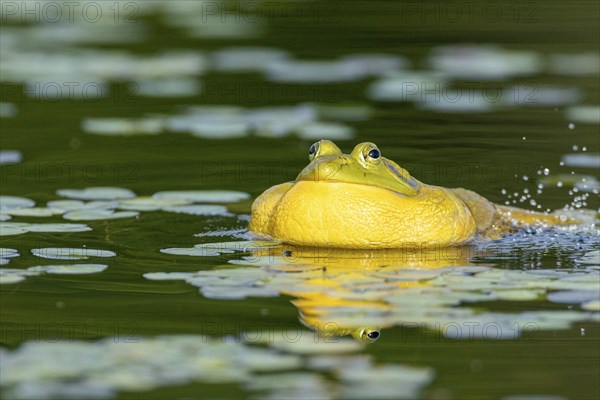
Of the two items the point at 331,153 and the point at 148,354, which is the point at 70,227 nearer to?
the point at 331,153

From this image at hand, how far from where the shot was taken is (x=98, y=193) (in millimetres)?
10719

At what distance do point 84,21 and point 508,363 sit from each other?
1548 cm

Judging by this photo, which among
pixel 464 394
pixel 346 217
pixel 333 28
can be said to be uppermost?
A: pixel 333 28

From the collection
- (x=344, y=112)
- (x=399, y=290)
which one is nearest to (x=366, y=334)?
(x=399, y=290)

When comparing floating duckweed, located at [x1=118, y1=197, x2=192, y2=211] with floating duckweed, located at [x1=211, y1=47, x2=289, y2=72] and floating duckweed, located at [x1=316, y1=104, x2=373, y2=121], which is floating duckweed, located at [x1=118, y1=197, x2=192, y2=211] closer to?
floating duckweed, located at [x1=316, y1=104, x2=373, y2=121]

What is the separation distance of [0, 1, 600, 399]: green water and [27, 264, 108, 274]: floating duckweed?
94 mm

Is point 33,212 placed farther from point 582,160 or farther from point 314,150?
point 582,160

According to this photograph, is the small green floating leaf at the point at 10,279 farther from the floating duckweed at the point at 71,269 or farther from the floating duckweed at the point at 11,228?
the floating duckweed at the point at 11,228

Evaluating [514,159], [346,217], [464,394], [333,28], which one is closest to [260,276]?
[346,217]

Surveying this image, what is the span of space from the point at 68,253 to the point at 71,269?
0.52m

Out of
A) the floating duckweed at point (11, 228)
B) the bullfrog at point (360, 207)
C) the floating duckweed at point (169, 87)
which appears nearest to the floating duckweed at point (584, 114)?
the floating duckweed at point (169, 87)

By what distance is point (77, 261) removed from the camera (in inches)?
334

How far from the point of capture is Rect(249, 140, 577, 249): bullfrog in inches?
341

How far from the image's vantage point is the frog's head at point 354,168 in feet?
28.2
